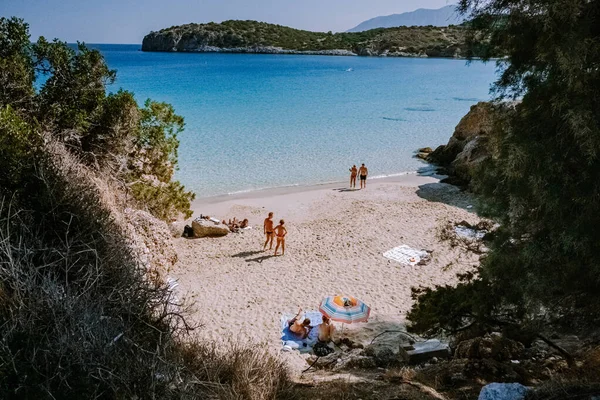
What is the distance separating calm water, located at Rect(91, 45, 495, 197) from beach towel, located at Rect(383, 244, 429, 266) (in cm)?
968

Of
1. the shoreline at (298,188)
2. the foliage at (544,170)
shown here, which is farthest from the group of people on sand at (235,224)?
the foliage at (544,170)

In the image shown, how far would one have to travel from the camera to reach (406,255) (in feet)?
50.9

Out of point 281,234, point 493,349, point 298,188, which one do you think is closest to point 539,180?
point 493,349

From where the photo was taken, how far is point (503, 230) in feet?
22.1

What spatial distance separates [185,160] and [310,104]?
1093 inches

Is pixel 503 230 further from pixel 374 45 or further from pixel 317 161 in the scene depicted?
pixel 374 45

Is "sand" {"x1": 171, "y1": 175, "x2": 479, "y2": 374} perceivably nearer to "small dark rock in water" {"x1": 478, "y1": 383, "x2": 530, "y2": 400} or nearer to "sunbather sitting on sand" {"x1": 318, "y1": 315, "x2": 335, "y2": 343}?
"sunbather sitting on sand" {"x1": 318, "y1": 315, "x2": 335, "y2": 343}

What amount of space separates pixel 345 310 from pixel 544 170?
6.43 meters

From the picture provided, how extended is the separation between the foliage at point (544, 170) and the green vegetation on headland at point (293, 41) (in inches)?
5748

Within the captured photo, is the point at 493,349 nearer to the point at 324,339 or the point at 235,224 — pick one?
the point at 324,339

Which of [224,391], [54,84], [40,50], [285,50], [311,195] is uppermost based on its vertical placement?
[285,50]

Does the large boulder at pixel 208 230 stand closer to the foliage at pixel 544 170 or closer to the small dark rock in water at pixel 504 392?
the foliage at pixel 544 170

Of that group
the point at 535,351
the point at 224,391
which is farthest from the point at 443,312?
the point at 224,391

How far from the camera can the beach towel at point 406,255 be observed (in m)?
15.1
